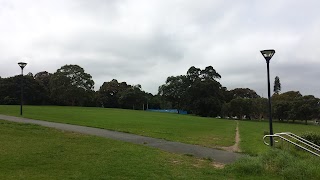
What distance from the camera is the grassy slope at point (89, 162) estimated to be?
8.41 metres

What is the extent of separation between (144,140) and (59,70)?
61.0m

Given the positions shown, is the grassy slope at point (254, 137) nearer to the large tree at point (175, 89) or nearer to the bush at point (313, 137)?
the bush at point (313, 137)

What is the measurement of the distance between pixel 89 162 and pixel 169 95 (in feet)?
286

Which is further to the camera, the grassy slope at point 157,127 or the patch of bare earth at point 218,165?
the grassy slope at point 157,127

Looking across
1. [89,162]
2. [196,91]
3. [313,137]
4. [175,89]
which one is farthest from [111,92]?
[89,162]

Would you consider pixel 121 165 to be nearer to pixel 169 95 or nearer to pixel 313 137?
pixel 313 137

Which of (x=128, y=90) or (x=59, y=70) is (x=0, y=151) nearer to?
(x=59, y=70)

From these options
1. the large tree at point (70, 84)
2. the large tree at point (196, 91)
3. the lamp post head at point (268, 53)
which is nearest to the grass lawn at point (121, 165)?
the lamp post head at point (268, 53)

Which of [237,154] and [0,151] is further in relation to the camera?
[237,154]

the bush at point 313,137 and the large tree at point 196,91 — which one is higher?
the large tree at point 196,91

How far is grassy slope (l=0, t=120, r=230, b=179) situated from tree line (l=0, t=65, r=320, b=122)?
60381mm

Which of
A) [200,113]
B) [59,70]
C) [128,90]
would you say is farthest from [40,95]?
[200,113]

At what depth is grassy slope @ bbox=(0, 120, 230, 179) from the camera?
8413 millimetres

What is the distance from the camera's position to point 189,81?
92188 millimetres
